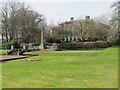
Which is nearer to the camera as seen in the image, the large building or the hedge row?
the hedge row

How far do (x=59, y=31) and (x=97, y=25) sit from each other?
10442 mm

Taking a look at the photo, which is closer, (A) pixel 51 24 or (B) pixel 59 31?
(B) pixel 59 31

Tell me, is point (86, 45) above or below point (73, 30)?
below

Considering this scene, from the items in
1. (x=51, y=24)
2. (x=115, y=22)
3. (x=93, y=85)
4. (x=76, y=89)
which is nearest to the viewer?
(x=76, y=89)

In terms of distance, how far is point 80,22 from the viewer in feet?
224

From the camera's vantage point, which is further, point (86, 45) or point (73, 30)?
point (73, 30)

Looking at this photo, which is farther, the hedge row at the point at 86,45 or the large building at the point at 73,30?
the large building at the point at 73,30

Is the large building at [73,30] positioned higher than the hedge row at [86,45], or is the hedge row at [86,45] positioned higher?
the large building at [73,30]

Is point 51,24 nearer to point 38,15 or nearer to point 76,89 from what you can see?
point 38,15

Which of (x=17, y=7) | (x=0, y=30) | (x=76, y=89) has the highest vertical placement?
(x=17, y=7)

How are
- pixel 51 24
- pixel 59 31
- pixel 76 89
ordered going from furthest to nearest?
pixel 51 24 → pixel 59 31 → pixel 76 89

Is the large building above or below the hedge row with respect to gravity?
above

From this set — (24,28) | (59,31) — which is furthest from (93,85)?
(59,31)

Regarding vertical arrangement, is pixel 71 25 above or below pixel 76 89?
above
